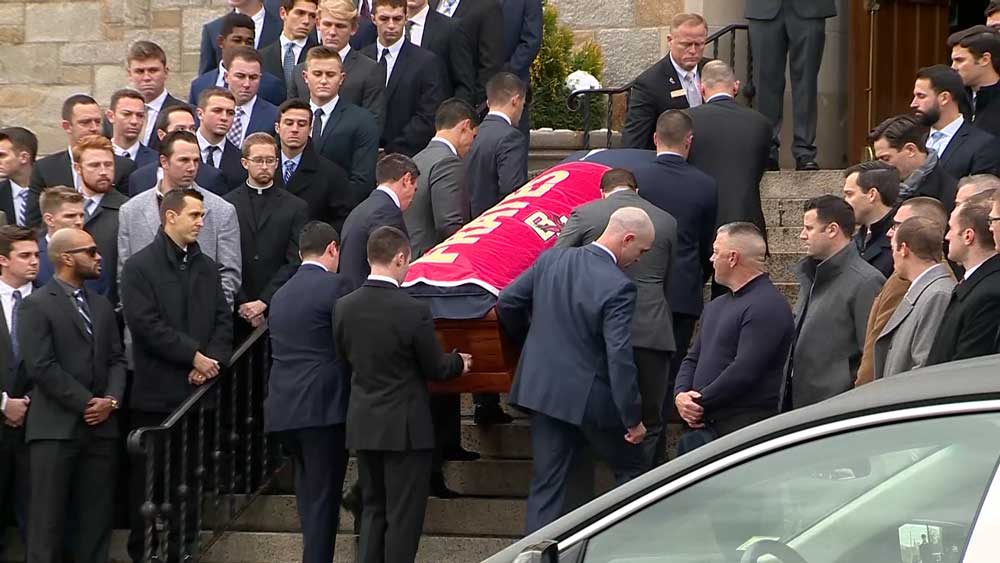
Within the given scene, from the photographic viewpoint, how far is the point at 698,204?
29.7 feet

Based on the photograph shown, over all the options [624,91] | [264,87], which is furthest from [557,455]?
[624,91]

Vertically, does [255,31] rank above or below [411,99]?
above

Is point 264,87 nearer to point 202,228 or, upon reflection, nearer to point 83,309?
point 202,228

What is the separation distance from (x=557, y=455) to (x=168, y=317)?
6.77ft

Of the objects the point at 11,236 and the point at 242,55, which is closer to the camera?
the point at 11,236

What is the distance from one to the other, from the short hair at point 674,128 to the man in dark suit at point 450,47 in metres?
2.25

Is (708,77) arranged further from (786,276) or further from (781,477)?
(781,477)

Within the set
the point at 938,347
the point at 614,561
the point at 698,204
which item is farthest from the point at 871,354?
the point at 614,561

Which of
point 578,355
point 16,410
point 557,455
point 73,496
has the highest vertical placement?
point 578,355

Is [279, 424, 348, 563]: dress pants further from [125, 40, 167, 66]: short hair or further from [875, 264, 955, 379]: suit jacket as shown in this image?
[125, 40, 167, 66]: short hair

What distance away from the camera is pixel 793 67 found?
39.2 ft

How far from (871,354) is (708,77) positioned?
2.97m

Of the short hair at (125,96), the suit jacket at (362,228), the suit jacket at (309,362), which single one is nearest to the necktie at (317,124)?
the short hair at (125,96)

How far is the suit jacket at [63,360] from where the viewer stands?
326 inches
